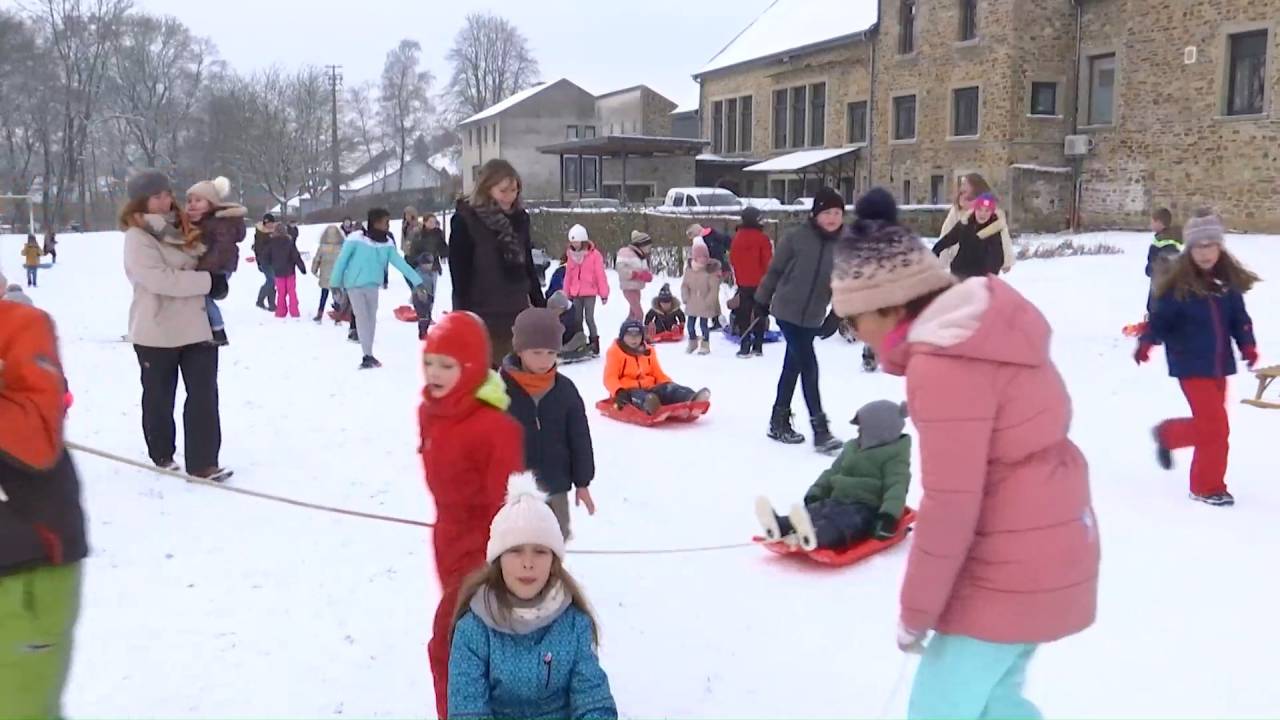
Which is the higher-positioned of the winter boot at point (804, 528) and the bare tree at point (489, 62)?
the bare tree at point (489, 62)

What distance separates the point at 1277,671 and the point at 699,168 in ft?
136

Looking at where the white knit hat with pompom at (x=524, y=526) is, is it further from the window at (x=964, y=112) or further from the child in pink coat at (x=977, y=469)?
the window at (x=964, y=112)

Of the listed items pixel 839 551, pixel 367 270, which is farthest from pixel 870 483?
pixel 367 270

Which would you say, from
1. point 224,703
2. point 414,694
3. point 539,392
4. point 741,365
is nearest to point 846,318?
point 539,392

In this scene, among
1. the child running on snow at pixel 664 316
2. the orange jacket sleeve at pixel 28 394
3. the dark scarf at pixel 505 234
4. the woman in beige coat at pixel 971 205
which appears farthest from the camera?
the child running on snow at pixel 664 316

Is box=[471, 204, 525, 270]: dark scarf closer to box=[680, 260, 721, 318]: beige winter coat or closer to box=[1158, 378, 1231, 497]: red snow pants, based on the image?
box=[1158, 378, 1231, 497]: red snow pants

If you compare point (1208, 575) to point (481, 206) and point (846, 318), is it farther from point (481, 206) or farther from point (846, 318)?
point (481, 206)

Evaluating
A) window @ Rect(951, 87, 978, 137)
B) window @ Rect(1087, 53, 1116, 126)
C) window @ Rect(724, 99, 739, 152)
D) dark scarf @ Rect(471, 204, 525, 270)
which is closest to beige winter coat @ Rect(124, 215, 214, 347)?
dark scarf @ Rect(471, 204, 525, 270)

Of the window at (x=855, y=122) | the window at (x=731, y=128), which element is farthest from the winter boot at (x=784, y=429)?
the window at (x=731, y=128)

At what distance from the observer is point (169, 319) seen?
20.6 feet

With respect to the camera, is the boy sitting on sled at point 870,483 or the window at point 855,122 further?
the window at point 855,122

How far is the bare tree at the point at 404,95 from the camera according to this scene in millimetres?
81188

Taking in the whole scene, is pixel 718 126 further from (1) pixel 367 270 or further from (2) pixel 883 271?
(2) pixel 883 271

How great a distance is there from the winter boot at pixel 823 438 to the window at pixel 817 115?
3243 centimetres
